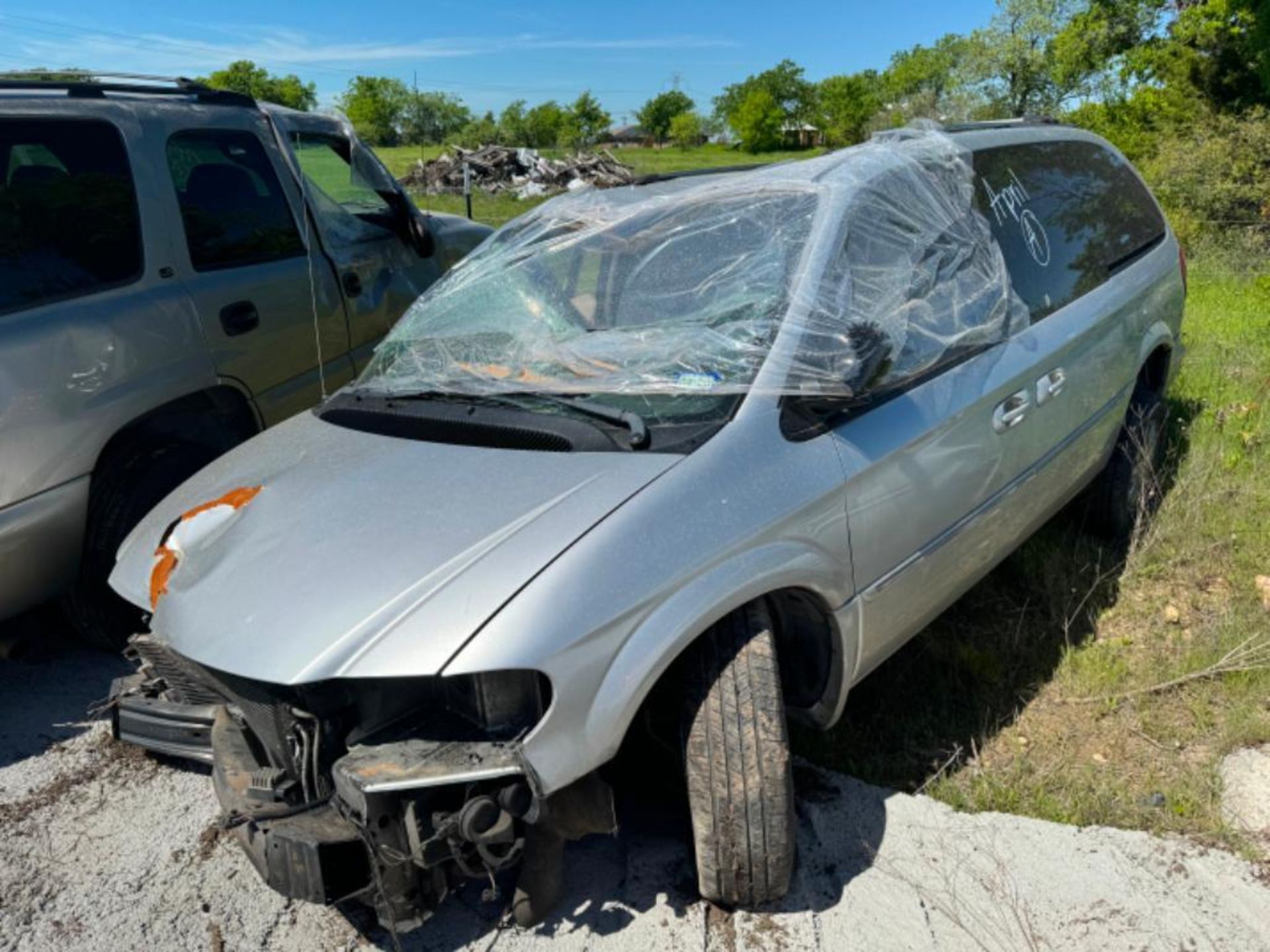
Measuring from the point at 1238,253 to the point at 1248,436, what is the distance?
7908 millimetres

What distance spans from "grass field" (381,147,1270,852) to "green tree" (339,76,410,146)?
78082mm

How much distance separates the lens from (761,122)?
257 feet

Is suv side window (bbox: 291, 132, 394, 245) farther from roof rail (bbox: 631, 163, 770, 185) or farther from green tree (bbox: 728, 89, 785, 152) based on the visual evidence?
green tree (bbox: 728, 89, 785, 152)

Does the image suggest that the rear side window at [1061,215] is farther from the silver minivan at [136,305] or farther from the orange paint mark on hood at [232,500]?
the silver minivan at [136,305]

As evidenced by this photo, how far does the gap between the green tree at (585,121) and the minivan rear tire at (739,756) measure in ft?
236

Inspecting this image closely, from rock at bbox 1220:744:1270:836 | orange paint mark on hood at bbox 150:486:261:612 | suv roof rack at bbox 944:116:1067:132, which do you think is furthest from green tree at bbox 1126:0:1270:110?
orange paint mark on hood at bbox 150:486:261:612

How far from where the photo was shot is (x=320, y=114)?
5.23 m

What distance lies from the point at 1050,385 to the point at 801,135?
79794 mm

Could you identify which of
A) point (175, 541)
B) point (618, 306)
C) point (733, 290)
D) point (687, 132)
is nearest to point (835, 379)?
point (733, 290)

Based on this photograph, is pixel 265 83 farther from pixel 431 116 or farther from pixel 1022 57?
pixel 1022 57

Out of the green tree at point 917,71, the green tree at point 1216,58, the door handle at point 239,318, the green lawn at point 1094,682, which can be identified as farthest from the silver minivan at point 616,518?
the green tree at point 917,71

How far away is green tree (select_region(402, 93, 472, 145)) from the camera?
269 feet

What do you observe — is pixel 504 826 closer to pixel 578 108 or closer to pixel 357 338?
pixel 357 338

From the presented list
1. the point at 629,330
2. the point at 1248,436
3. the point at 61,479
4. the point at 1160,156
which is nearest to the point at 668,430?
the point at 629,330
